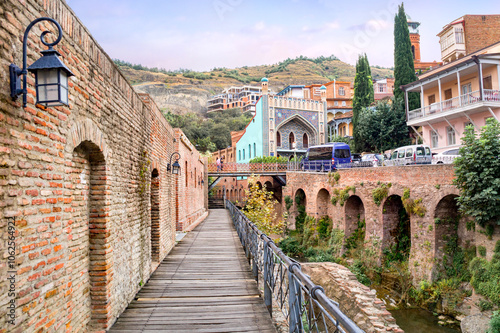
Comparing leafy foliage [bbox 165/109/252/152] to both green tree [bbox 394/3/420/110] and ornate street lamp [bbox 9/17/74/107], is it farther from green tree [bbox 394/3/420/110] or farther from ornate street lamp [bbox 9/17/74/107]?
ornate street lamp [bbox 9/17/74/107]

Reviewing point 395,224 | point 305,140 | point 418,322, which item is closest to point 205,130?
point 305,140

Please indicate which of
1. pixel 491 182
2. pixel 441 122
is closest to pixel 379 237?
pixel 491 182

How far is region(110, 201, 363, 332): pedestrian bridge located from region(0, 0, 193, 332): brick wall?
0.50 m

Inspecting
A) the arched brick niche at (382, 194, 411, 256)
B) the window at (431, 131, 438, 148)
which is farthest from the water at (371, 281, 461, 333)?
the window at (431, 131, 438, 148)

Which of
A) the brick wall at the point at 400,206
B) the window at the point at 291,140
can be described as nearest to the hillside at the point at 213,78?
the window at the point at 291,140

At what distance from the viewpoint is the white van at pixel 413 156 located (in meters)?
17.8

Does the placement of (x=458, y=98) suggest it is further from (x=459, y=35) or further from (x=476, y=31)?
(x=476, y=31)

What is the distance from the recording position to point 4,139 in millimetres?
2428

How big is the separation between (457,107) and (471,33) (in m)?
14.1

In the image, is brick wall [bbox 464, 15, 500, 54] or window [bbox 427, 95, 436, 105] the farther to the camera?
brick wall [bbox 464, 15, 500, 54]

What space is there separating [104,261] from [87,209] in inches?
28.7

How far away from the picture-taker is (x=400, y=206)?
1708cm

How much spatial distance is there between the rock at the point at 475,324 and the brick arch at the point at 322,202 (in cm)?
1260

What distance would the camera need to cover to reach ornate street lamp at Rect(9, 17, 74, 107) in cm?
253
